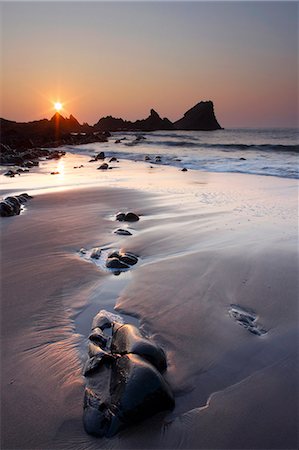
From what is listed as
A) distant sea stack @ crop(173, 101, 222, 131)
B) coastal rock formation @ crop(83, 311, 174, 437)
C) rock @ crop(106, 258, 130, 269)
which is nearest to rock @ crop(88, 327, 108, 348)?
coastal rock formation @ crop(83, 311, 174, 437)

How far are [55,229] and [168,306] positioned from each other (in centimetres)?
286

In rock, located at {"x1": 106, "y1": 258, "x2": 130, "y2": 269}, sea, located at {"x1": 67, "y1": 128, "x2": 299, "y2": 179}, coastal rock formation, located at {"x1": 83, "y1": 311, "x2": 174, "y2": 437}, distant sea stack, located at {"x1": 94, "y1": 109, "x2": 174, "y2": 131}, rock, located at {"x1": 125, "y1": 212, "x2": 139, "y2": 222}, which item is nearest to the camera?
coastal rock formation, located at {"x1": 83, "y1": 311, "x2": 174, "y2": 437}

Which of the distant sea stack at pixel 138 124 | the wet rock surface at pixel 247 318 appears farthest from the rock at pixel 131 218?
the distant sea stack at pixel 138 124

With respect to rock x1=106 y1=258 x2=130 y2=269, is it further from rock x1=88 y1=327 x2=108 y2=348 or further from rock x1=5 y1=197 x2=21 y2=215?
rock x1=5 y1=197 x2=21 y2=215

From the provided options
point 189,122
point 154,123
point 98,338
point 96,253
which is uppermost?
point 154,123

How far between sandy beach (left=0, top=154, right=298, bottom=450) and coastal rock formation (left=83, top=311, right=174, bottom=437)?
0.06 metres

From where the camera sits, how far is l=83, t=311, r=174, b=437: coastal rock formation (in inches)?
68.5

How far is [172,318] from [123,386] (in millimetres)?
1013

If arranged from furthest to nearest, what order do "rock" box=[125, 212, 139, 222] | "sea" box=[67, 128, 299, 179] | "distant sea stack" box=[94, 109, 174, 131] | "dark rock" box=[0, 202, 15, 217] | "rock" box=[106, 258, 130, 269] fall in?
1. "distant sea stack" box=[94, 109, 174, 131]
2. "sea" box=[67, 128, 299, 179]
3. "dark rock" box=[0, 202, 15, 217]
4. "rock" box=[125, 212, 139, 222]
5. "rock" box=[106, 258, 130, 269]

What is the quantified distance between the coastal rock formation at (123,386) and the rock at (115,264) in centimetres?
149

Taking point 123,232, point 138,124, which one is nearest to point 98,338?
point 123,232

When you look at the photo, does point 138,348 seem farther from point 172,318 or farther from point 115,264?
point 115,264

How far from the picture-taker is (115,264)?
12.3ft

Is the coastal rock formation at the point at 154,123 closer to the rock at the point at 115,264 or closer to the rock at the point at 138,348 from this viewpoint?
the rock at the point at 115,264
